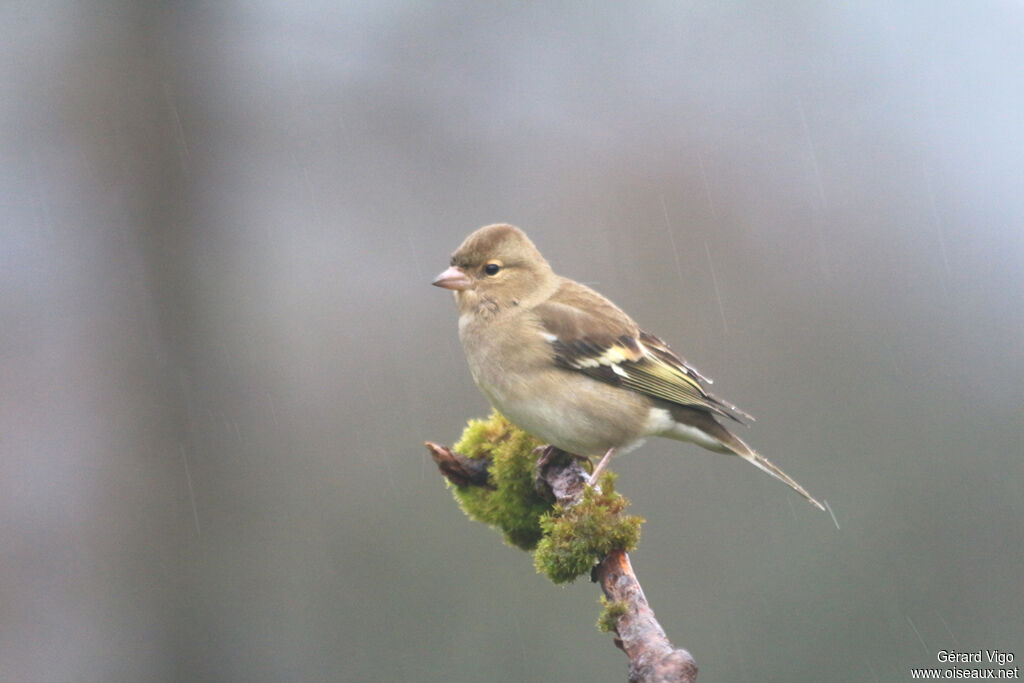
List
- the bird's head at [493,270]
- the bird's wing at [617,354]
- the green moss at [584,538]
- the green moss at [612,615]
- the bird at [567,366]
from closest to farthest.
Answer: the green moss at [612,615]
the green moss at [584,538]
the bird at [567,366]
the bird's wing at [617,354]
the bird's head at [493,270]

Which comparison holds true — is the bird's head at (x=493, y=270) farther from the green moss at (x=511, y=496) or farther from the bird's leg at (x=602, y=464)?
the bird's leg at (x=602, y=464)

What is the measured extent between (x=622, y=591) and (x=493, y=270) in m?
2.20

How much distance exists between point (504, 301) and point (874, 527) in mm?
3582

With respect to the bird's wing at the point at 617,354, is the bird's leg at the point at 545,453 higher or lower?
lower

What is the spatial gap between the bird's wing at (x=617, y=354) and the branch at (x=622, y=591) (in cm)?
49

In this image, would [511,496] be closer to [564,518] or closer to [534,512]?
[534,512]

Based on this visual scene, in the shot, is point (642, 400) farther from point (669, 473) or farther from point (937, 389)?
point (937, 389)

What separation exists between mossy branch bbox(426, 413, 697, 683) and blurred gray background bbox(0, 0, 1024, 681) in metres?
2.27

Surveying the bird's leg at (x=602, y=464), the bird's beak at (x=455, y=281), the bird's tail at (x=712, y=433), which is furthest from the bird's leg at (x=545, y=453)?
the bird's beak at (x=455, y=281)

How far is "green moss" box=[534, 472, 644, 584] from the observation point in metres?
2.85

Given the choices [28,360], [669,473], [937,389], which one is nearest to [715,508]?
[669,473]

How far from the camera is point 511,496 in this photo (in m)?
3.78

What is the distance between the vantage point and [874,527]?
616 cm

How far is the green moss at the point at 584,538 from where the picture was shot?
9.34ft
